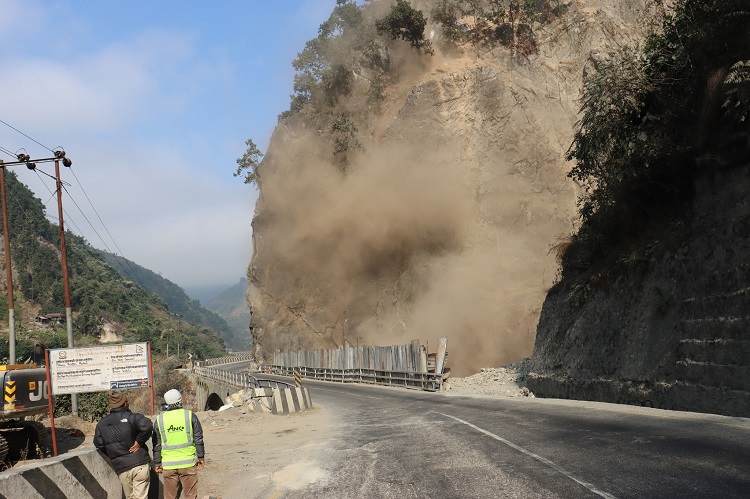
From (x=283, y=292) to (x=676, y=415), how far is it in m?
52.2

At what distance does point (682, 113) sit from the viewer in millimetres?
15961

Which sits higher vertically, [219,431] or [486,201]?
[486,201]

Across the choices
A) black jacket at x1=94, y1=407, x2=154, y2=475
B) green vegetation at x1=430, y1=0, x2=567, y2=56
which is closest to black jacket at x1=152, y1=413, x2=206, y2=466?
black jacket at x1=94, y1=407, x2=154, y2=475

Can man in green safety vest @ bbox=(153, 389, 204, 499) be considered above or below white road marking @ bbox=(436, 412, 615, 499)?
above

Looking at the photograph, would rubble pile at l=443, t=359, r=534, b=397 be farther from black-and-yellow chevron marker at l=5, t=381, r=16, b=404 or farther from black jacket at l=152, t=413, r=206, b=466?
black jacket at l=152, t=413, r=206, b=466

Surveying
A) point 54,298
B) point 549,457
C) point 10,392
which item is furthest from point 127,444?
point 54,298

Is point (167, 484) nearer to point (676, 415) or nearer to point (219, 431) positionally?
point (676, 415)

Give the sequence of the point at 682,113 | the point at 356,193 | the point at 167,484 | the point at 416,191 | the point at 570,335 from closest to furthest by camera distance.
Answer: the point at 167,484 < the point at 682,113 < the point at 570,335 < the point at 416,191 < the point at 356,193

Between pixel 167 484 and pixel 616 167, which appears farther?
pixel 616 167

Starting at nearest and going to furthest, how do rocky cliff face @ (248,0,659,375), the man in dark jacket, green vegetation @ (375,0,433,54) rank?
1. the man in dark jacket
2. rocky cliff face @ (248,0,659,375)
3. green vegetation @ (375,0,433,54)

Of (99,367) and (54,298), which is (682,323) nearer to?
(99,367)

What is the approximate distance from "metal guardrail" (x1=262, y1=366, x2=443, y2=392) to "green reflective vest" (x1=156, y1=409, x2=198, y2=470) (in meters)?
22.4

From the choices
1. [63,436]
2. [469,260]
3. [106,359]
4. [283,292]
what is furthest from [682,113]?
[283,292]

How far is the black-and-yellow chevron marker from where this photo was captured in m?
13.9
